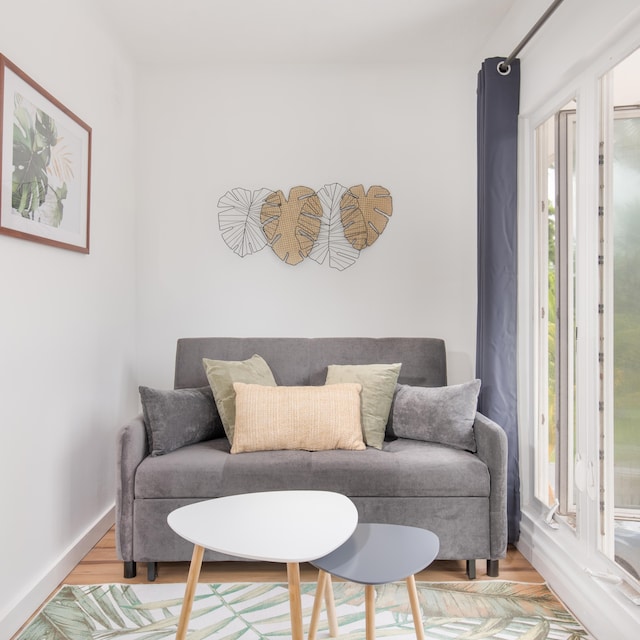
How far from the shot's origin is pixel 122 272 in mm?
3229

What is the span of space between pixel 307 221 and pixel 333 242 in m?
0.20

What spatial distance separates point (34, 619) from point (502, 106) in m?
3.07

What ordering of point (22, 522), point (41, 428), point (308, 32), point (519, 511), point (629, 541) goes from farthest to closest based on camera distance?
point (308, 32), point (519, 511), point (41, 428), point (22, 522), point (629, 541)

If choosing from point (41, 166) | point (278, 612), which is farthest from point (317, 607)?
point (41, 166)

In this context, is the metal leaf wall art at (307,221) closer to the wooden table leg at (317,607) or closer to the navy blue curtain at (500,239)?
the navy blue curtain at (500,239)

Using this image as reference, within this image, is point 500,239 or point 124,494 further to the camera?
point 500,239

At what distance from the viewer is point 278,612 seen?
2.13m

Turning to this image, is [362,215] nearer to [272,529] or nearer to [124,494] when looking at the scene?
[124,494]

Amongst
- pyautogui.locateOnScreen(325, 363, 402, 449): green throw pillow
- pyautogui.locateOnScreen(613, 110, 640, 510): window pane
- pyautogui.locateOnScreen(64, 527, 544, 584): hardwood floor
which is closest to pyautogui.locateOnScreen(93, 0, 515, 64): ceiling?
pyautogui.locateOnScreen(613, 110, 640, 510): window pane

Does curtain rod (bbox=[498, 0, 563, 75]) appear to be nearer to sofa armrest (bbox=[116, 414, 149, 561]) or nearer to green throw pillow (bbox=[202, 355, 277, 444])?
green throw pillow (bbox=[202, 355, 277, 444])

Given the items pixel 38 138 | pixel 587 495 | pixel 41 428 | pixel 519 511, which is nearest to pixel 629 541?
pixel 587 495

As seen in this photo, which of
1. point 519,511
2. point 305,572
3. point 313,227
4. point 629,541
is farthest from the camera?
point 313,227

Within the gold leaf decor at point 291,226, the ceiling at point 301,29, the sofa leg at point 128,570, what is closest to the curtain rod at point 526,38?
the ceiling at point 301,29

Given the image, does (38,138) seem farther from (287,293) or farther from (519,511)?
(519,511)
